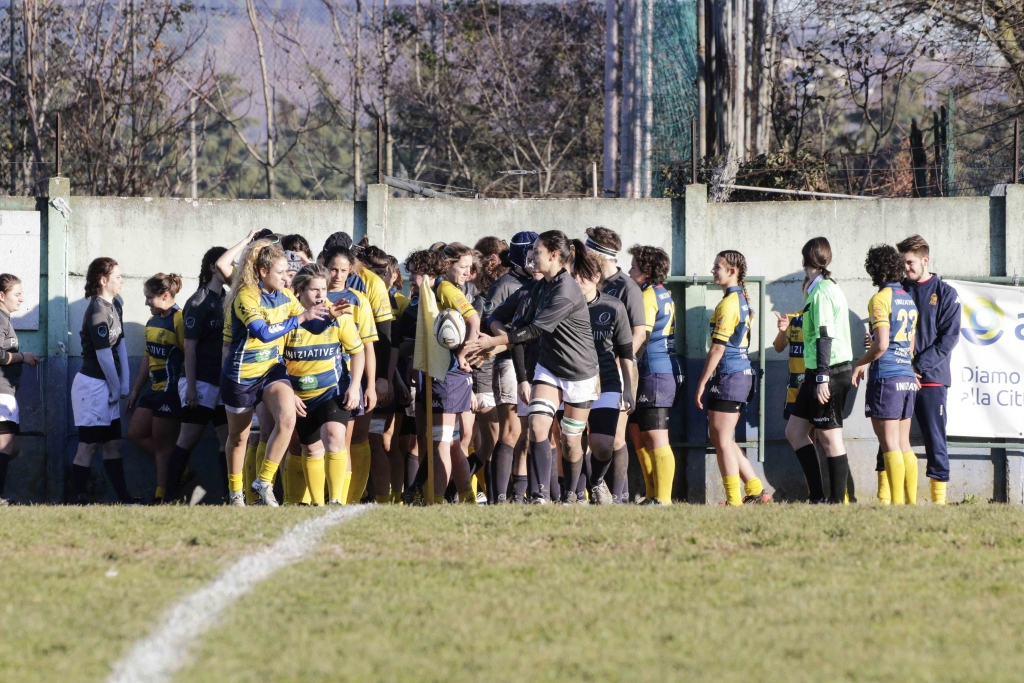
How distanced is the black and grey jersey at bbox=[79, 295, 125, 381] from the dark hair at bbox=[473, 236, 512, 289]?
3.03 m

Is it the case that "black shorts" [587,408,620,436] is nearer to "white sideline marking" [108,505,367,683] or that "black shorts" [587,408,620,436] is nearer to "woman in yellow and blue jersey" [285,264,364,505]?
"woman in yellow and blue jersey" [285,264,364,505]

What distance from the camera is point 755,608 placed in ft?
17.4

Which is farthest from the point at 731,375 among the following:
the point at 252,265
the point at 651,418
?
the point at 252,265

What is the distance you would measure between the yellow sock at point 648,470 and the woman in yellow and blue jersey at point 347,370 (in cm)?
227

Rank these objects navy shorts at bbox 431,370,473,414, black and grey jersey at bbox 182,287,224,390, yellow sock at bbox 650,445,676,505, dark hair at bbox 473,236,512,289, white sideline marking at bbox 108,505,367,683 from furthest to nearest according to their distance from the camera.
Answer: dark hair at bbox 473,236,512,289 → yellow sock at bbox 650,445,676,505 → black and grey jersey at bbox 182,287,224,390 → navy shorts at bbox 431,370,473,414 → white sideline marking at bbox 108,505,367,683

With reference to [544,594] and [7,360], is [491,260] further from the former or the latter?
[544,594]

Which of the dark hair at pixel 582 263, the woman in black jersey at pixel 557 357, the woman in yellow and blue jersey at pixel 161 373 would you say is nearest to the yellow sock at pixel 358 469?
the woman in black jersey at pixel 557 357

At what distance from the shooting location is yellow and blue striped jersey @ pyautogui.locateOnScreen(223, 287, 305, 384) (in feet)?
26.6

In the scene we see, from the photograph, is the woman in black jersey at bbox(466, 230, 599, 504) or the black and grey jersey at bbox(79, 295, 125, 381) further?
the black and grey jersey at bbox(79, 295, 125, 381)

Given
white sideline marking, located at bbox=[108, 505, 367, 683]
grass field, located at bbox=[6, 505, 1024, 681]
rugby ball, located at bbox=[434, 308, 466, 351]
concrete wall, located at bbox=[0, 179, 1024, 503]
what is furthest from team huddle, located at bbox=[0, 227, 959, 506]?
white sideline marking, located at bbox=[108, 505, 367, 683]

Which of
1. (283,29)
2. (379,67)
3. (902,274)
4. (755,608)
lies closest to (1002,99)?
(902,274)

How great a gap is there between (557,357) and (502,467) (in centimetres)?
112

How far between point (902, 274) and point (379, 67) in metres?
16.1

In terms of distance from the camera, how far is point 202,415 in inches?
394
